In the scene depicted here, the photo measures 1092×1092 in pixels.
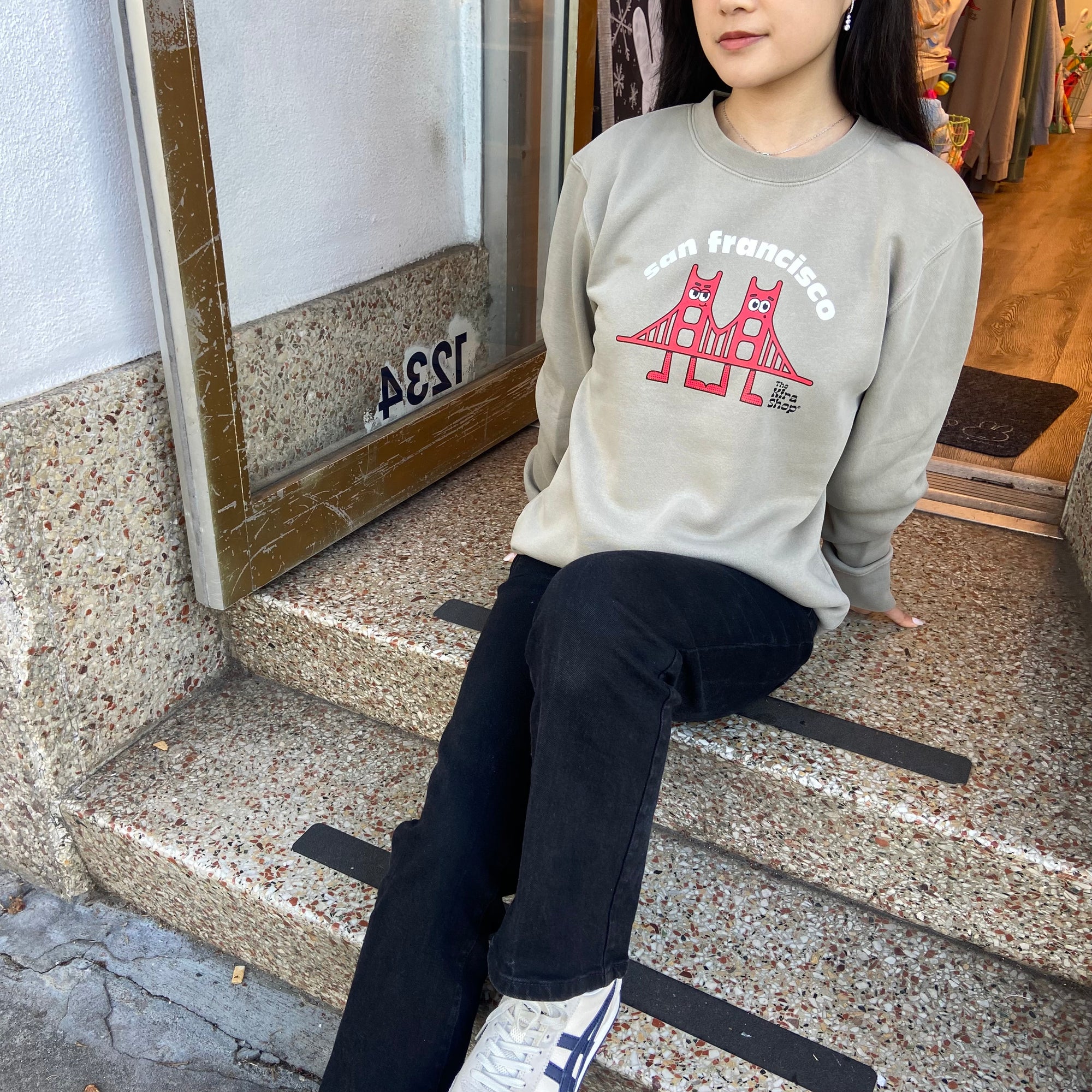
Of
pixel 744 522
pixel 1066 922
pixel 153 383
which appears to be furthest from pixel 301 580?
pixel 1066 922

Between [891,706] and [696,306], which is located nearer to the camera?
[696,306]

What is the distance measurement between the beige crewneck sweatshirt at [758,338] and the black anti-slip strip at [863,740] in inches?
7.7

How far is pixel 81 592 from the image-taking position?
142 centimetres

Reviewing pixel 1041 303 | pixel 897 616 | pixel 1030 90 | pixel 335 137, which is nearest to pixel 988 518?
pixel 897 616

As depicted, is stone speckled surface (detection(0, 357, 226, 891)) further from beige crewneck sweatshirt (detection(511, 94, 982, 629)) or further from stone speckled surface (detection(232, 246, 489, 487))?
beige crewneck sweatshirt (detection(511, 94, 982, 629))

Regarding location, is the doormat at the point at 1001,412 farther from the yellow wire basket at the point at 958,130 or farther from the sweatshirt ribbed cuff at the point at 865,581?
the yellow wire basket at the point at 958,130

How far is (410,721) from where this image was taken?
163 centimetres

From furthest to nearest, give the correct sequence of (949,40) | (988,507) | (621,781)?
(949,40), (988,507), (621,781)

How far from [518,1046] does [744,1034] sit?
0.32m

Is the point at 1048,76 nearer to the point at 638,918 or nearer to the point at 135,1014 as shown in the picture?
the point at 638,918

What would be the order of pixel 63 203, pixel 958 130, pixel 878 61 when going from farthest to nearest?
pixel 958 130, pixel 63 203, pixel 878 61

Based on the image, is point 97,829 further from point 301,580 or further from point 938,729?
point 938,729

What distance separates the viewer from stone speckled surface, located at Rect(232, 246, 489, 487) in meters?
1.59

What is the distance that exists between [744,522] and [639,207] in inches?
16.5
